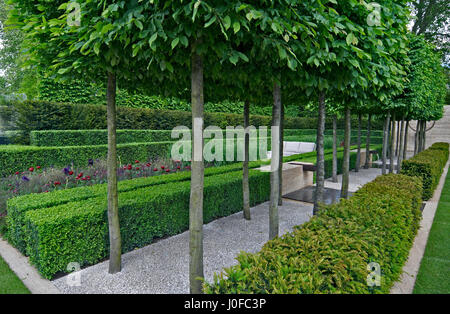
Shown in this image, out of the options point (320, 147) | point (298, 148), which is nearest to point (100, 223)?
point (320, 147)

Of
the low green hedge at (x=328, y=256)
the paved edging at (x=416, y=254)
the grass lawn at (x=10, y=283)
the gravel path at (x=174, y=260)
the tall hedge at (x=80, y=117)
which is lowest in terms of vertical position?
the paved edging at (x=416, y=254)

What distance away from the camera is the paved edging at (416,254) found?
130 inches

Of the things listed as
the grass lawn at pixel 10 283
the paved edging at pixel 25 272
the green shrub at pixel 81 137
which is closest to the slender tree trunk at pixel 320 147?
the paved edging at pixel 25 272

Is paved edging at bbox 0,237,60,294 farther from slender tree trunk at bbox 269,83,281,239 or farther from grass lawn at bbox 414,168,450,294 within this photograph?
grass lawn at bbox 414,168,450,294

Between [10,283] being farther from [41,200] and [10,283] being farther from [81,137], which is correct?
[81,137]

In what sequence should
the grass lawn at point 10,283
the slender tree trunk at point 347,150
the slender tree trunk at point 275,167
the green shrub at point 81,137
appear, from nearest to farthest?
the grass lawn at point 10,283 → the slender tree trunk at point 275,167 → the slender tree trunk at point 347,150 → the green shrub at point 81,137

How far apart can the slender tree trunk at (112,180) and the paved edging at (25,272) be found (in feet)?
2.24

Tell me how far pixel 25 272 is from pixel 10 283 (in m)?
0.25

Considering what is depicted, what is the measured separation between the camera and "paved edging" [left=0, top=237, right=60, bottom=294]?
3146mm

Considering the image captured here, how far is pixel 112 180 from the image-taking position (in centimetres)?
338

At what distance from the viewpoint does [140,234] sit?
4.18 meters

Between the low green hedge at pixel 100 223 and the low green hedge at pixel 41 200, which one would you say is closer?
the low green hedge at pixel 100 223

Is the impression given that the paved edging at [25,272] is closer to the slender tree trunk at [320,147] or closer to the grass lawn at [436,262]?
the slender tree trunk at [320,147]
